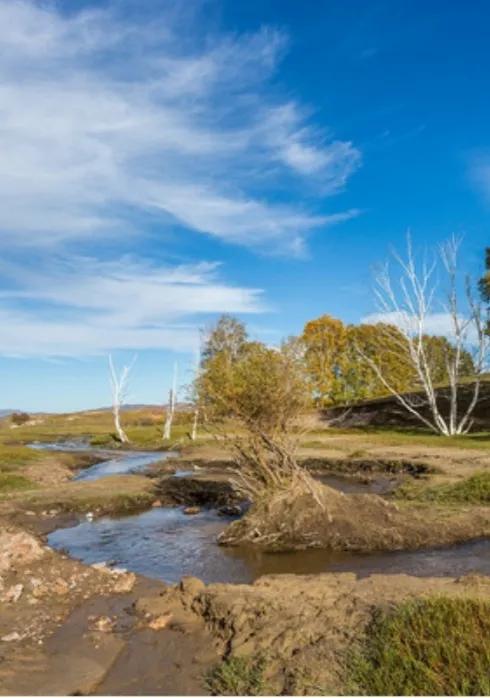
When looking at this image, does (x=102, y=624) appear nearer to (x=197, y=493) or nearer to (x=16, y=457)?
(x=197, y=493)

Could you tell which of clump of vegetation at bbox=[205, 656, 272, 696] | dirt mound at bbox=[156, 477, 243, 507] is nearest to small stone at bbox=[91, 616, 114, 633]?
clump of vegetation at bbox=[205, 656, 272, 696]

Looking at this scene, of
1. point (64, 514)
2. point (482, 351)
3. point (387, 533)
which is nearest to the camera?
point (387, 533)

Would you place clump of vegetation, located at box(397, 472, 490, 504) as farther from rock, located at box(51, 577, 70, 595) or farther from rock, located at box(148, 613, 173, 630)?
rock, located at box(51, 577, 70, 595)

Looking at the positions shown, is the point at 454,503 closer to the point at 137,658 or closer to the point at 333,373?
the point at 137,658

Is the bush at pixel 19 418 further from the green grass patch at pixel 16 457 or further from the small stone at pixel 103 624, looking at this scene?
the small stone at pixel 103 624

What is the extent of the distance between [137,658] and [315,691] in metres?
3.05

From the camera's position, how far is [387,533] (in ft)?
50.9

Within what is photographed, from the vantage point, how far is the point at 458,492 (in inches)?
792

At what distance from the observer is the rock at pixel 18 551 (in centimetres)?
1288

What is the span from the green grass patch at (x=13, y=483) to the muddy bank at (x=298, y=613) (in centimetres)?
1747

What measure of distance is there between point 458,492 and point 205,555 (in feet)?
30.0

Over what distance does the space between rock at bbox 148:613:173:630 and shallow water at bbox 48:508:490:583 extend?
3.49 metres

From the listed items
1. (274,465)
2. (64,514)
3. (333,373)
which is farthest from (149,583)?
(333,373)

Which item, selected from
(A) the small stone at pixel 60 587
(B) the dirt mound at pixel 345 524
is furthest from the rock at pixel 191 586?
(B) the dirt mound at pixel 345 524
